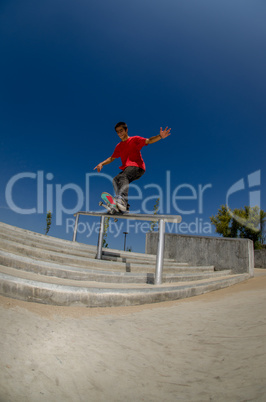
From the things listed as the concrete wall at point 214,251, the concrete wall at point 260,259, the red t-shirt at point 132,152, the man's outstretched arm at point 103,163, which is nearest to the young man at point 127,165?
the red t-shirt at point 132,152

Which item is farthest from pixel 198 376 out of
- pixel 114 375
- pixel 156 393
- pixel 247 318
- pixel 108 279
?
pixel 108 279

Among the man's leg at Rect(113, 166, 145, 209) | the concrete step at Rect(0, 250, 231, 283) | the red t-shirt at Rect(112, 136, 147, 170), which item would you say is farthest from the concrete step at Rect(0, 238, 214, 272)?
the red t-shirt at Rect(112, 136, 147, 170)

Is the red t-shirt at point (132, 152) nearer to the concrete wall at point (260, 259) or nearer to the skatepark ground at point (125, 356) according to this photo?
the skatepark ground at point (125, 356)

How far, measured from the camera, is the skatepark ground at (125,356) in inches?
32.9

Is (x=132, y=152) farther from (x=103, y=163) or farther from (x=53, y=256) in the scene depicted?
(x=53, y=256)

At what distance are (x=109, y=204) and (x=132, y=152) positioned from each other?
3.51ft

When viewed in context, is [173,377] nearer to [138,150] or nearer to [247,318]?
[247,318]

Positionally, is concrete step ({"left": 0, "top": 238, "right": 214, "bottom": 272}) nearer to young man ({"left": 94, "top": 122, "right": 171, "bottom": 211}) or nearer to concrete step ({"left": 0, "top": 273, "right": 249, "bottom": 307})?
young man ({"left": 94, "top": 122, "right": 171, "bottom": 211})

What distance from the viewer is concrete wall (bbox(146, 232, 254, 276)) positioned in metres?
5.45

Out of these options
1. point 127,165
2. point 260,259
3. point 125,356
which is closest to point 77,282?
point 125,356

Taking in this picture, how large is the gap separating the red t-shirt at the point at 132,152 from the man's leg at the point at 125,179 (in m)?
0.10

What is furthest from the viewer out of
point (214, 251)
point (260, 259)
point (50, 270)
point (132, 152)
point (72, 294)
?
point (260, 259)

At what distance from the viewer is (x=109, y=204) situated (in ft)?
12.0

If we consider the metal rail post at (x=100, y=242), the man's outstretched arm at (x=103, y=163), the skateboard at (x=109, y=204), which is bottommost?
the metal rail post at (x=100, y=242)
